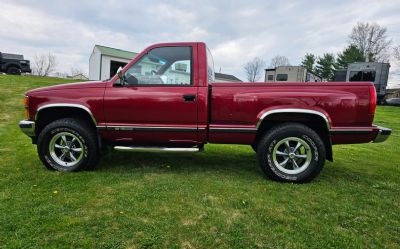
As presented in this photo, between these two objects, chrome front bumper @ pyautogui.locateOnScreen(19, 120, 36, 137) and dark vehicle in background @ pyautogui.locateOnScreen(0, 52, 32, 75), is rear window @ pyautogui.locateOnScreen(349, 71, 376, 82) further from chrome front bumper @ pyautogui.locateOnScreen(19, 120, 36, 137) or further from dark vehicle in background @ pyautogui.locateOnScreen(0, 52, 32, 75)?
dark vehicle in background @ pyautogui.locateOnScreen(0, 52, 32, 75)

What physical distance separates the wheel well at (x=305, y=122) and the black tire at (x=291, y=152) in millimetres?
110

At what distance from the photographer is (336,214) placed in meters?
3.01

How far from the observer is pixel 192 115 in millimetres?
3988

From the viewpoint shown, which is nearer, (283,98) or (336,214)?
(336,214)

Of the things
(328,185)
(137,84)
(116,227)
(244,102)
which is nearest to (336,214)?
(328,185)

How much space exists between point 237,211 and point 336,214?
103cm

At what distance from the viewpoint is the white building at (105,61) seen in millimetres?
26594

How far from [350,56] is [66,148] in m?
52.3

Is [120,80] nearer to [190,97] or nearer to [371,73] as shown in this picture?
[190,97]

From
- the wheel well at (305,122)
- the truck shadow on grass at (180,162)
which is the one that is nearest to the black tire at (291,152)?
the wheel well at (305,122)

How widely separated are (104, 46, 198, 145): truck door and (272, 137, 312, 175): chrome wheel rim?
118cm

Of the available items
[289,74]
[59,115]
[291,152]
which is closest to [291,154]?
[291,152]

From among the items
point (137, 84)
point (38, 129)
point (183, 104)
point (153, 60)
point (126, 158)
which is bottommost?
point (126, 158)

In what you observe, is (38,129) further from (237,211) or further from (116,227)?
(237,211)
